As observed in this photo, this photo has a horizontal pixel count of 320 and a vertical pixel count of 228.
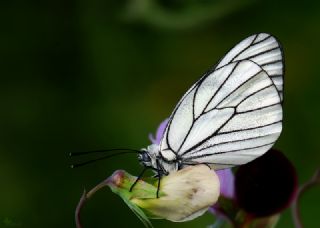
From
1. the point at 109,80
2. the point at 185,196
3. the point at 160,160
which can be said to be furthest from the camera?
the point at 109,80

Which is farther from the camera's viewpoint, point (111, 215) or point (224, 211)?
point (111, 215)

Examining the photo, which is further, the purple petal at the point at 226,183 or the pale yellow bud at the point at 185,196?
the purple petal at the point at 226,183

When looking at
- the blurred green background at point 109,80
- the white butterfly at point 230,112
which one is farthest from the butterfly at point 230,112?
the blurred green background at point 109,80

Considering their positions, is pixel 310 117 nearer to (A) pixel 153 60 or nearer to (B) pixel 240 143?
(A) pixel 153 60

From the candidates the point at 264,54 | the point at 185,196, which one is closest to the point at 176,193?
the point at 185,196

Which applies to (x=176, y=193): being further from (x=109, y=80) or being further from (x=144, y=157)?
(x=109, y=80)

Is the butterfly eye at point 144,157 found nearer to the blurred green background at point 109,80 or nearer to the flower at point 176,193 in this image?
the flower at point 176,193

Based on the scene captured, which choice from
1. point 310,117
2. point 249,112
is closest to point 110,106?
point 310,117

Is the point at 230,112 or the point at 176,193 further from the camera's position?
the point at 230,112
